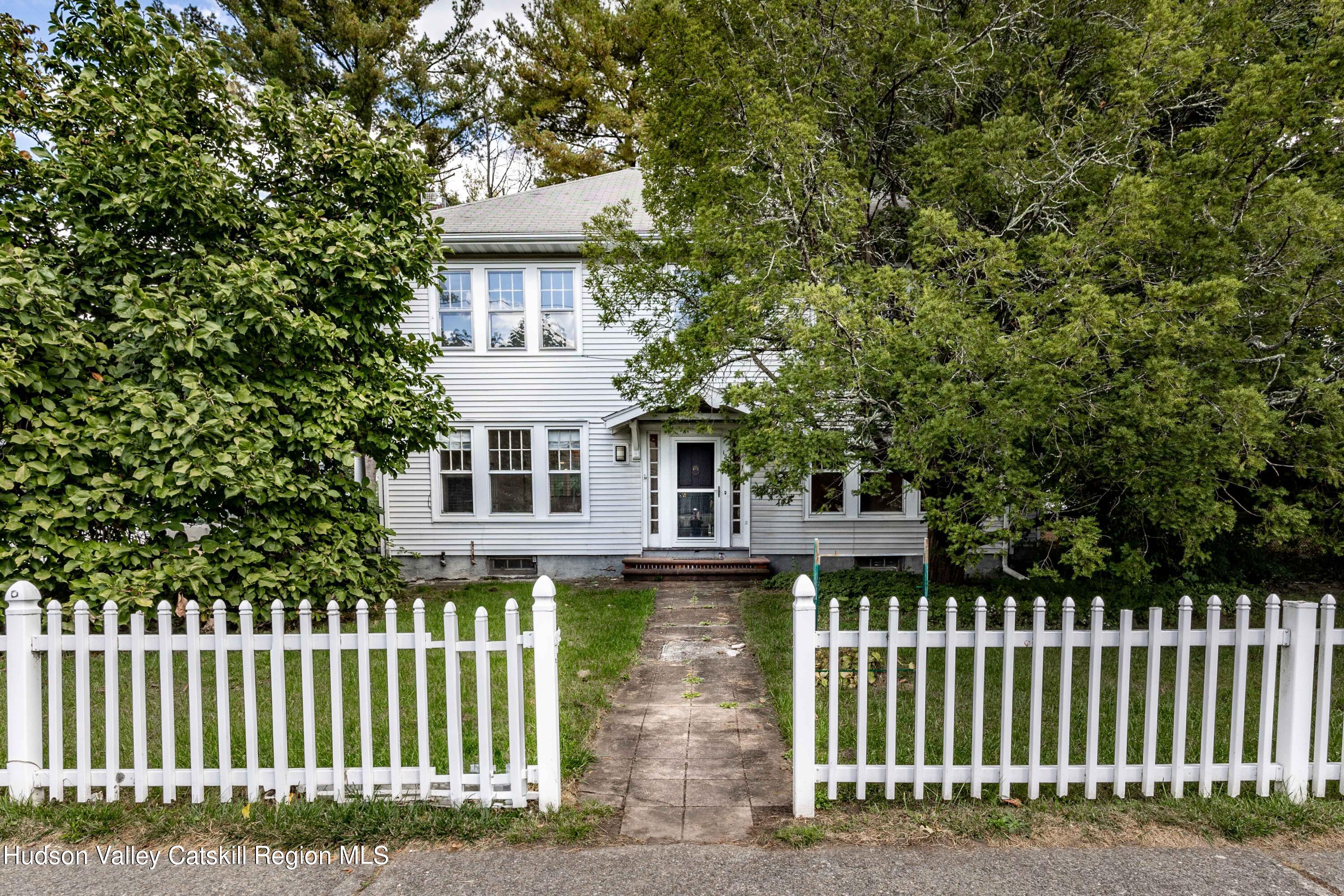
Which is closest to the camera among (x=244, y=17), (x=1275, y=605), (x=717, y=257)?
(x=1275, y=605)

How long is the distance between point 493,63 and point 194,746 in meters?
22.5

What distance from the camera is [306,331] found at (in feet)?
23.2

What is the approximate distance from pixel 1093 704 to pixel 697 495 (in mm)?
8803

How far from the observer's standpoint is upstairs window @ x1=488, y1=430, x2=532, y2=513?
40.6 feet

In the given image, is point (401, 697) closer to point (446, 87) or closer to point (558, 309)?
point (558, 309)

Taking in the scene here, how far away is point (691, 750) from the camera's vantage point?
189 inches

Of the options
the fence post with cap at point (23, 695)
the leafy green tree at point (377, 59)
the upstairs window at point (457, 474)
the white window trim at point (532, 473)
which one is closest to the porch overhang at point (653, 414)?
the white window trim at point (532, 473)

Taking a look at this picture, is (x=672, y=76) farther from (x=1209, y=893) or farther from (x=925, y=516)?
(x=1209, y=893)

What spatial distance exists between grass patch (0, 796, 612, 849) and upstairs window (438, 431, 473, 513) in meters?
8.72

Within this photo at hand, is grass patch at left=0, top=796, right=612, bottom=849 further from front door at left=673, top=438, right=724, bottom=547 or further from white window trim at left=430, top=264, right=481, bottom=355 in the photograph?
white window trim at left=430, top=264, right=481, bottom=355

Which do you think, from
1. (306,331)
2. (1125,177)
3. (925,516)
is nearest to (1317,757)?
(925,516)

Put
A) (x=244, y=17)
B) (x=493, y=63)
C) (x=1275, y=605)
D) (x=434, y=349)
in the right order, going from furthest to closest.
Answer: (x=493, y=63)
(x=244, y=17)
(x=434, y=349)
(x=1275, y=605)

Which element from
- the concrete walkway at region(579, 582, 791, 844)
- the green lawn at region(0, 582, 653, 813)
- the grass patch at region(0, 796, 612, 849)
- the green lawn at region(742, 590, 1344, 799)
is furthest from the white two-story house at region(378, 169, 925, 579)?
the grass patch at region(0, 796, 612, 849)

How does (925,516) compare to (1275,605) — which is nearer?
(1275,605)
